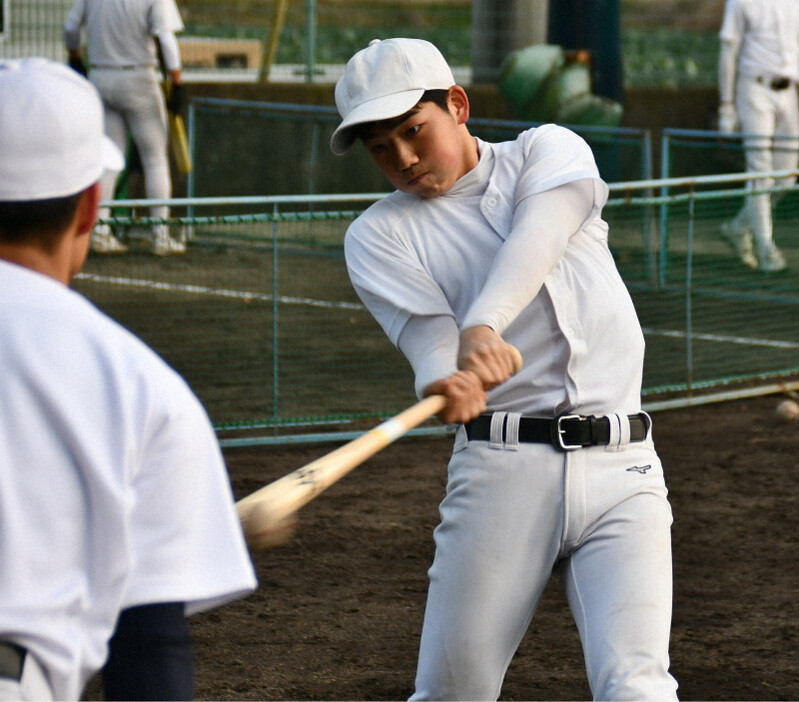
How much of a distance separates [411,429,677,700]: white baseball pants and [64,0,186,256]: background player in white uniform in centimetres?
845

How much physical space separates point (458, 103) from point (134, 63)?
8.73 m

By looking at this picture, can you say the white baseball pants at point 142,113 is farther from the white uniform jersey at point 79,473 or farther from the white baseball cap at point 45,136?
the white uniform jersey at point 79,473

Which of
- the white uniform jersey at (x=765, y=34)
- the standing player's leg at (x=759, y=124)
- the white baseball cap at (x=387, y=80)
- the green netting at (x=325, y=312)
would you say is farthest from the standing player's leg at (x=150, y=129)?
the white baseball cap at (x=387, y=80)

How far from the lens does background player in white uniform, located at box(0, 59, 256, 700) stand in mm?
1835

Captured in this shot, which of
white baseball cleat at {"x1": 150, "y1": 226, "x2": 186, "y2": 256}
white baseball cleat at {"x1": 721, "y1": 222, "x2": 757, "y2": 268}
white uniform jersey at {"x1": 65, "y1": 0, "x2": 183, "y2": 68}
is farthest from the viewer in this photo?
white uniform jersey at {"x1": 65, "y1": 0, "x2": 183, "y2": 68}

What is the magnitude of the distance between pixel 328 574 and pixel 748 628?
5.63 ft

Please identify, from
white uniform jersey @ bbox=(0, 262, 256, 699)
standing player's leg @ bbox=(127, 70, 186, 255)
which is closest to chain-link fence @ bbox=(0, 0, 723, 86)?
standing player's leg @ bbox=(127, 70, 186, 255)

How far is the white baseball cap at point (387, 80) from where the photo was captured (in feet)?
10.7

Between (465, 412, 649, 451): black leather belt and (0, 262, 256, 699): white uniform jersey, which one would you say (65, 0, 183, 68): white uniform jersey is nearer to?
(465, 412, 649, 451): black leather belt

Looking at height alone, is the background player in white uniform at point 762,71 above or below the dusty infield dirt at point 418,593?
above

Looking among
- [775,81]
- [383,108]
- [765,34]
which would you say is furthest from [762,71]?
[383,108]

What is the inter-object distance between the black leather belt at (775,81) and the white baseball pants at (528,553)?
9.83 m

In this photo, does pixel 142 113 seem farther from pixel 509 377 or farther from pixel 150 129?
pixel 509 377

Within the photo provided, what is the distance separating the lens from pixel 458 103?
11.5ft
